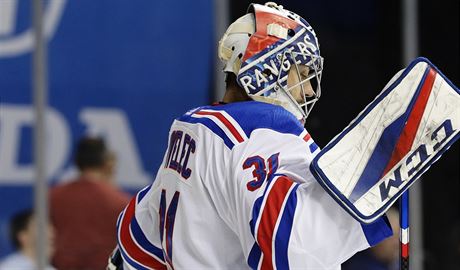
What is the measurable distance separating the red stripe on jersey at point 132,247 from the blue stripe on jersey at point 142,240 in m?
0.02

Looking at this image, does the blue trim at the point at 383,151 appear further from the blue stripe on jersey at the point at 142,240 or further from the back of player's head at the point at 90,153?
the back of player's head at the point at 90,153

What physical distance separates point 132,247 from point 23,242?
7.63 ft

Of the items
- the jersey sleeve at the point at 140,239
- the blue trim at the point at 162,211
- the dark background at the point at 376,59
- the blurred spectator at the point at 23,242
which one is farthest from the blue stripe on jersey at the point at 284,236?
the dark background at the point at 376,59

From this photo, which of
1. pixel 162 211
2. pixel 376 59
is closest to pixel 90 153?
pixel 376 59

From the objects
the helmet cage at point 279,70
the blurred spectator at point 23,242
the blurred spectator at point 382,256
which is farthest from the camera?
the blurred spectator at point 382,256

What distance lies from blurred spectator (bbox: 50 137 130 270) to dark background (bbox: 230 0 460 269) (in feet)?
4.35

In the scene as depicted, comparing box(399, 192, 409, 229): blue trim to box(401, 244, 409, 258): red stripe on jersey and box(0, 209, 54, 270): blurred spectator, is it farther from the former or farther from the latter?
box(0, 209, 54, 270): blurred spectator

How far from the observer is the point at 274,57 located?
298 centimetres

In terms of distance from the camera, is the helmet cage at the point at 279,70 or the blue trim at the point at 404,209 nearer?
the blue trim at the point at 404,209

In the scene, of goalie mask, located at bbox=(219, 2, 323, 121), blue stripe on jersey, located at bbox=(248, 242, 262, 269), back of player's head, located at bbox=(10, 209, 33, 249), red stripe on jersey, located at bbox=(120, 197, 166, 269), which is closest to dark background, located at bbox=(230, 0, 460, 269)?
back of player's head, located at bbox=(10, 209, 33, 249)

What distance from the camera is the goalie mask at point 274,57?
9.74 ft

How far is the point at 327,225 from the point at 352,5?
423cm

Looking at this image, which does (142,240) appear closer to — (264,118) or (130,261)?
(130,261)

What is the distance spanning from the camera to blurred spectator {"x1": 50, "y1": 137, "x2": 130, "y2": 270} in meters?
5.71
